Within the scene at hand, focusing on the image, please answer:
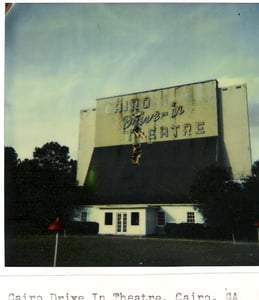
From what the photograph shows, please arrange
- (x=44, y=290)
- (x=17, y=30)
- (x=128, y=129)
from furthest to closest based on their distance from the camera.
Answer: (x=128, y=129) < (x=17, y=30) < (x=44, y=290)

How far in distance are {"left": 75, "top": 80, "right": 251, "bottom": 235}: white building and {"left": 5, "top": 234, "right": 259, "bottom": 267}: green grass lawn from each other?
0.26 metres

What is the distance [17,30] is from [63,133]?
82cm

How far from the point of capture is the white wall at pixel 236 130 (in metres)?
2.77

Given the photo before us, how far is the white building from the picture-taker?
2809mm

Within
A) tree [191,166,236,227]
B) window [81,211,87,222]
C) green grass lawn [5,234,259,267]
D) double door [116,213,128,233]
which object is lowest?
green grass lawn [5,234,259,267]

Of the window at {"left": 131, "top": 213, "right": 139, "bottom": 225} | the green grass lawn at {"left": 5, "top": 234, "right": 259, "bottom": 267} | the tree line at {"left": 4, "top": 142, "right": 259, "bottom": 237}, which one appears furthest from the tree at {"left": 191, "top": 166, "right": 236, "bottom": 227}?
the window at {"left": 131, "top": 213, "right": 139, "bottom": 225}

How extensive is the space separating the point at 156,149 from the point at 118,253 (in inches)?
38.3

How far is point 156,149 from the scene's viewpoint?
297 centimetres

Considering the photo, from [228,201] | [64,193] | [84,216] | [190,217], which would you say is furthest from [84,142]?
[228,201]

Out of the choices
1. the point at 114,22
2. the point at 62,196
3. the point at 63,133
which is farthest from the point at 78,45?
the point at 62,196

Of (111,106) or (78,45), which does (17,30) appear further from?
(111,106)

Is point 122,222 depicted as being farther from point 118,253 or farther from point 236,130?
point 236,130

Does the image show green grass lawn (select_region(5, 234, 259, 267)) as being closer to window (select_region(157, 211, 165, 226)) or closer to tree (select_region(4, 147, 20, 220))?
tree (select_region(4, 147, 20, 220))

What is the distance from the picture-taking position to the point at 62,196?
2.59 meters
